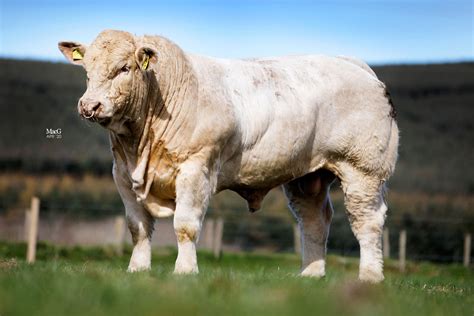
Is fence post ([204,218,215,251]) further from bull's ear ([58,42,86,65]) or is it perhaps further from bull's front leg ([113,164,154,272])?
bull's ear ([58,42,86,65])

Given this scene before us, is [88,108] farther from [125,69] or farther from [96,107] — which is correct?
[125,69]

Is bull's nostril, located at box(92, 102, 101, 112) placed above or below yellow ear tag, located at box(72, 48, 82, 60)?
below

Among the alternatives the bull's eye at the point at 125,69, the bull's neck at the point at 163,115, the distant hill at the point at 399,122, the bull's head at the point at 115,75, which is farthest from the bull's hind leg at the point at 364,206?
the distant hill at the point at 399,122

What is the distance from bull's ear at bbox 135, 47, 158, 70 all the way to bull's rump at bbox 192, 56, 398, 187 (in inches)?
27.8

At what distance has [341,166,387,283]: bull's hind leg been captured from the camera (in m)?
11.5

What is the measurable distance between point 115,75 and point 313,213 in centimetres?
369

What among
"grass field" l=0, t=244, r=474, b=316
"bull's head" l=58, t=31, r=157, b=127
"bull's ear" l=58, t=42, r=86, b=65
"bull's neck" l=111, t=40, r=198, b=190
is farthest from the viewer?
"bull's ear" l=58, t=42, r=86, b=65

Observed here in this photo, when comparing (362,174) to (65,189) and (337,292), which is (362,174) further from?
(65,189)

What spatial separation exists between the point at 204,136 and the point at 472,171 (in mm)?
36971

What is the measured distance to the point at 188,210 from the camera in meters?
9.59

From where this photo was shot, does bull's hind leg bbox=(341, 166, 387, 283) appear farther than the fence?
No

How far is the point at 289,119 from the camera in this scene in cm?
1079

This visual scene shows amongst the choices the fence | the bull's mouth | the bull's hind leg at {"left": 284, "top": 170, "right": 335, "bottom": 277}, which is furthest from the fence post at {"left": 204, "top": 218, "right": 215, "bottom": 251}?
the bull's mouth

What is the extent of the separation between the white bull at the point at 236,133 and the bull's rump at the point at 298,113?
0.01 meters
